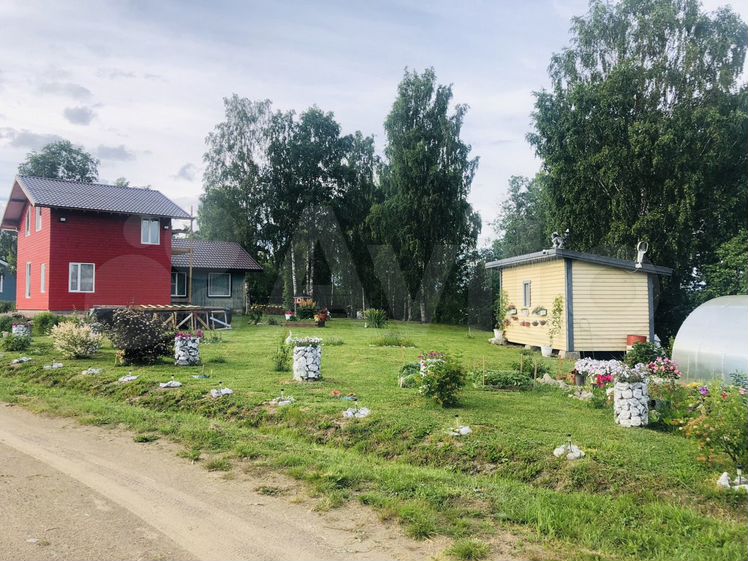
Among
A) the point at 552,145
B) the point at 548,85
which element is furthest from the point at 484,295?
the point at 548,85

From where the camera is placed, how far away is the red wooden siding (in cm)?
2269

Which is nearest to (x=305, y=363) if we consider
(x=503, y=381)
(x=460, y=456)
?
(x=503, y=381)

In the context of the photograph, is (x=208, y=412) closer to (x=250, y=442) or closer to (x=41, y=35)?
(x=250, y=442)

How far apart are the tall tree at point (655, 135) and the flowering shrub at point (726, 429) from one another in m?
18.5

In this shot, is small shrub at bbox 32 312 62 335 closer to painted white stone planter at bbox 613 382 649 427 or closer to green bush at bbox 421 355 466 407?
green bush at bbox 421 355 466 407

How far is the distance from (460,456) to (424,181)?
78.4 ft

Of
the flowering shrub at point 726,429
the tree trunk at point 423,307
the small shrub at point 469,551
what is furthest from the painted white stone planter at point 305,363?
the tree trunk at point 423,307

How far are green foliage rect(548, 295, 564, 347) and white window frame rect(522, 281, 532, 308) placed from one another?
1.77m

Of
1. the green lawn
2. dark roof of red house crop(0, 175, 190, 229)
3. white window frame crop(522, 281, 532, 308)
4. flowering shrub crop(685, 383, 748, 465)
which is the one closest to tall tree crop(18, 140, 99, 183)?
dark roof of red house crop(0, 175, 190, 229)

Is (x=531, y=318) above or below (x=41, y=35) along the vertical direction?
below

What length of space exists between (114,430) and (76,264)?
1774 centimetres

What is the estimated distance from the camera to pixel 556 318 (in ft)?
57.0

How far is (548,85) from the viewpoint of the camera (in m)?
25.8

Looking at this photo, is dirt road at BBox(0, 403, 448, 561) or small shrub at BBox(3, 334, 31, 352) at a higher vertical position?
small shrub at BBox(3, 334, 31, 352)
